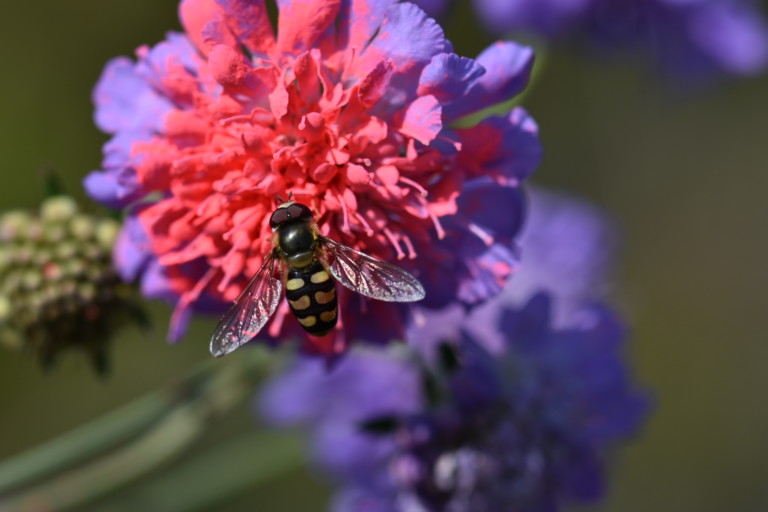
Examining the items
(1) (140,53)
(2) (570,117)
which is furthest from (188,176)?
(2) (570,117)

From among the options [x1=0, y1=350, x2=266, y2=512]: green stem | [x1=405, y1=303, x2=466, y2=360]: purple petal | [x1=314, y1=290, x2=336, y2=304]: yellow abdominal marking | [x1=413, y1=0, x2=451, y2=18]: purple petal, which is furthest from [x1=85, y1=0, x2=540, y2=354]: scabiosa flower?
[x1=405, y1=303, x2=466, y2=360]: purple petal

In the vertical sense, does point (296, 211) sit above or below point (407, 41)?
below

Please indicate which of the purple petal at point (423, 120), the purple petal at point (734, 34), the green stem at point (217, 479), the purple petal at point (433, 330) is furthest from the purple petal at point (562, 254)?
the purple petal at point (423, 120)

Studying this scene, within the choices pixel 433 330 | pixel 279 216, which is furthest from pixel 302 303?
pixel 433 330

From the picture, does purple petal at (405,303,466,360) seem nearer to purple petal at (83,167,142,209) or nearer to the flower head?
the flower head

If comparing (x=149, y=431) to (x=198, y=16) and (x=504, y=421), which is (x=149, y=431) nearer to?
(x=504, y=421)

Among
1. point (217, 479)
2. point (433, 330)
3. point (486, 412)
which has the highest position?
point (486, 412)
